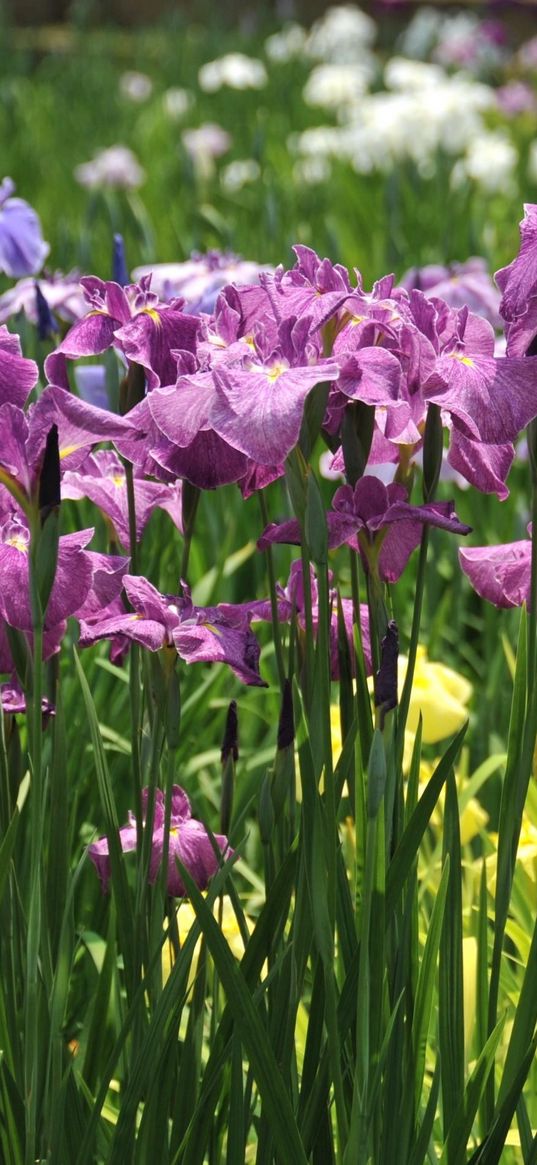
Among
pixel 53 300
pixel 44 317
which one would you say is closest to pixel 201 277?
pixel 53 300

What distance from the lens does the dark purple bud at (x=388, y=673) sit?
74cm

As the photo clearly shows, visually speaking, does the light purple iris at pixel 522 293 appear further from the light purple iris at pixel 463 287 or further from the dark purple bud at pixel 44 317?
the light purple iris at pixel 463 287

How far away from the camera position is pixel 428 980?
0.88m

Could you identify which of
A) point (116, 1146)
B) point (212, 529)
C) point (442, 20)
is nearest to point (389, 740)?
point (116, 1146)

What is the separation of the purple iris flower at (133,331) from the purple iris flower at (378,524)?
0.12 metres

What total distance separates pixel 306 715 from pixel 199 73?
20.6 feet

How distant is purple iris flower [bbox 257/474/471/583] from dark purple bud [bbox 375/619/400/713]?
0.25 feet

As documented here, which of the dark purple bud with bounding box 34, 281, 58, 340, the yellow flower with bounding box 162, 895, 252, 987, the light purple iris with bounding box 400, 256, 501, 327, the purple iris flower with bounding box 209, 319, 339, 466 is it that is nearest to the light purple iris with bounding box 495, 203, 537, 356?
the purple iris flower with bounding box 209, 319, 339, 466

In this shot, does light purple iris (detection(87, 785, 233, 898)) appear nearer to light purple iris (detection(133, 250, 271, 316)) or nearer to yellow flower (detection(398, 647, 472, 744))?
yellow flower (detection(398, 647, 472, 744))

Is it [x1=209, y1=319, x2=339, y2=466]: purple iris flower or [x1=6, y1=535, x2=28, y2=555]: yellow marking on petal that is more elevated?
[x1=209, y1=319, x2=339, y2=466]: purple iris flower

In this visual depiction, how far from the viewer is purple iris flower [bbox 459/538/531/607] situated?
0.92 metres

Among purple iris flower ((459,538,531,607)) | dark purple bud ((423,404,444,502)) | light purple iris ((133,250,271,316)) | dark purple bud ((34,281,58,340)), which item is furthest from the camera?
light purple iris ((133,250,271,316))

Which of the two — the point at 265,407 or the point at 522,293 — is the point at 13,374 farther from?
the point at 522,293

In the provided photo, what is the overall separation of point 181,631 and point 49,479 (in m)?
0.13
